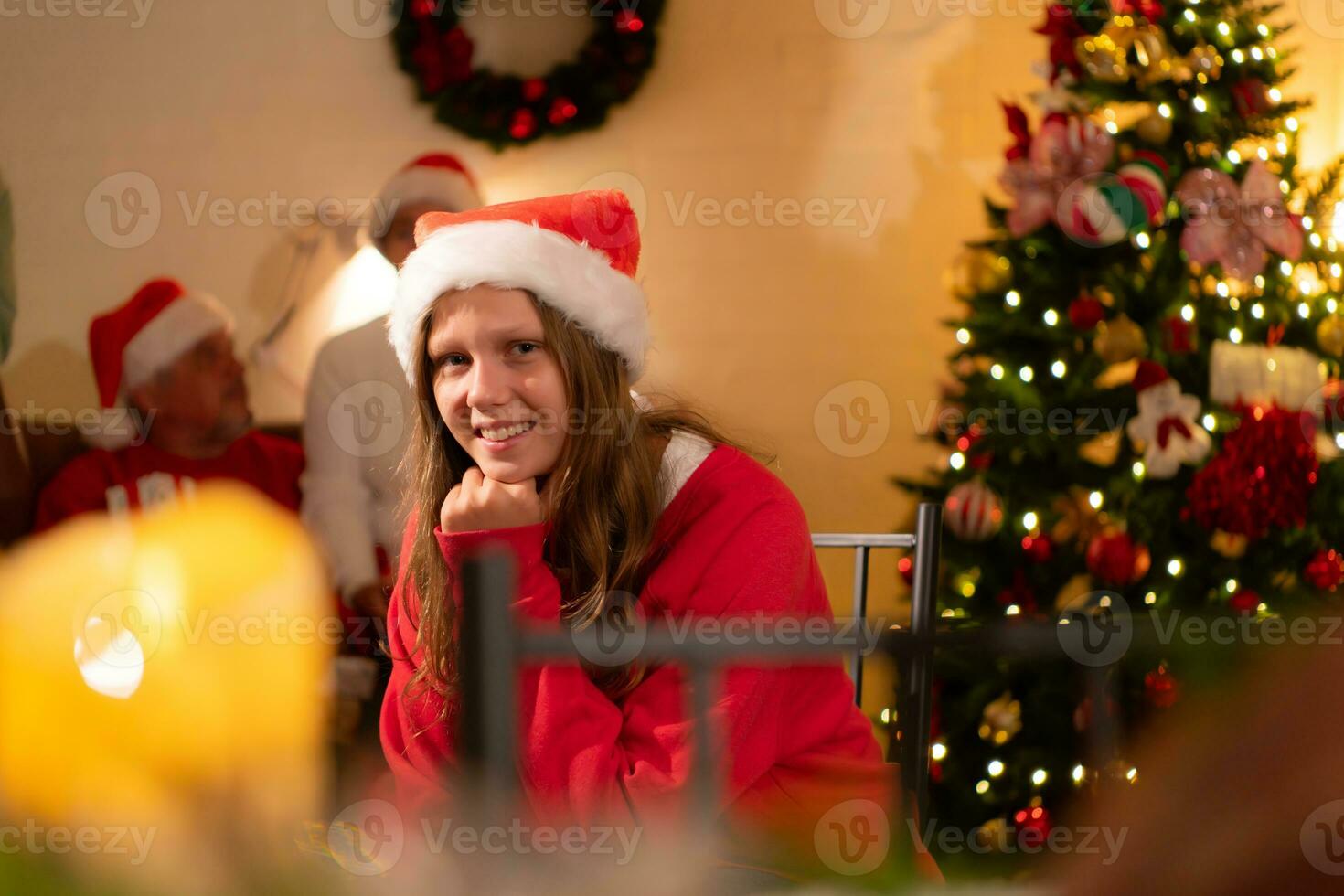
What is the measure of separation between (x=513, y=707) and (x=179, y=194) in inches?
103

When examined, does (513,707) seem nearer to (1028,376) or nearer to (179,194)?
(1028,376)

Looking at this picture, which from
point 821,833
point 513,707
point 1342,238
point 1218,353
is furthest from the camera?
point 1342,238

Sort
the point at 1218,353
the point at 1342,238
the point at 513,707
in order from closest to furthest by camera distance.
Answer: the point at 513,707
the point at 1218,353
the point at 1342,238

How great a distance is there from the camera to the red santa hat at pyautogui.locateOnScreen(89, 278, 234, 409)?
8.16 feet

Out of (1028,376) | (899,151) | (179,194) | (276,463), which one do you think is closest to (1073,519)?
(1028,376)

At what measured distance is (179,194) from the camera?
9.03 feet

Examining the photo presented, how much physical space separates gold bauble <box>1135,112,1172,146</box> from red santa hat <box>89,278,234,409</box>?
6.01 ft

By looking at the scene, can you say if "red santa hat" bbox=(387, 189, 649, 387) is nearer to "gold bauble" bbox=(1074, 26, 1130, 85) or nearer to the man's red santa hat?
"gold bauble" bbox=(1074, 26, 1130, 85)

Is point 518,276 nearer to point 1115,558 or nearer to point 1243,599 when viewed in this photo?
point 1115,558

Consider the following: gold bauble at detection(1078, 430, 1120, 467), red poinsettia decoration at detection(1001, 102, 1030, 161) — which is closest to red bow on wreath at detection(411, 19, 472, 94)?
red poinsettia decoration at detection(1001, 102, 1030, 161)

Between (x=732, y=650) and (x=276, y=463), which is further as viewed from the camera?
(x=276, y=463)

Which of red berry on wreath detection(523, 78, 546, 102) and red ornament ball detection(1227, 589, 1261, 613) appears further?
red berry on wreath detection(523, 78, 546, 102)

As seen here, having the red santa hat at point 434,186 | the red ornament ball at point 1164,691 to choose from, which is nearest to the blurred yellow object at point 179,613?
the red santa hat at point 434,186

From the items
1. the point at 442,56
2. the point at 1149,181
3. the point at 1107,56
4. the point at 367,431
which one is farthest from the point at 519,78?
the point at 1149,181
